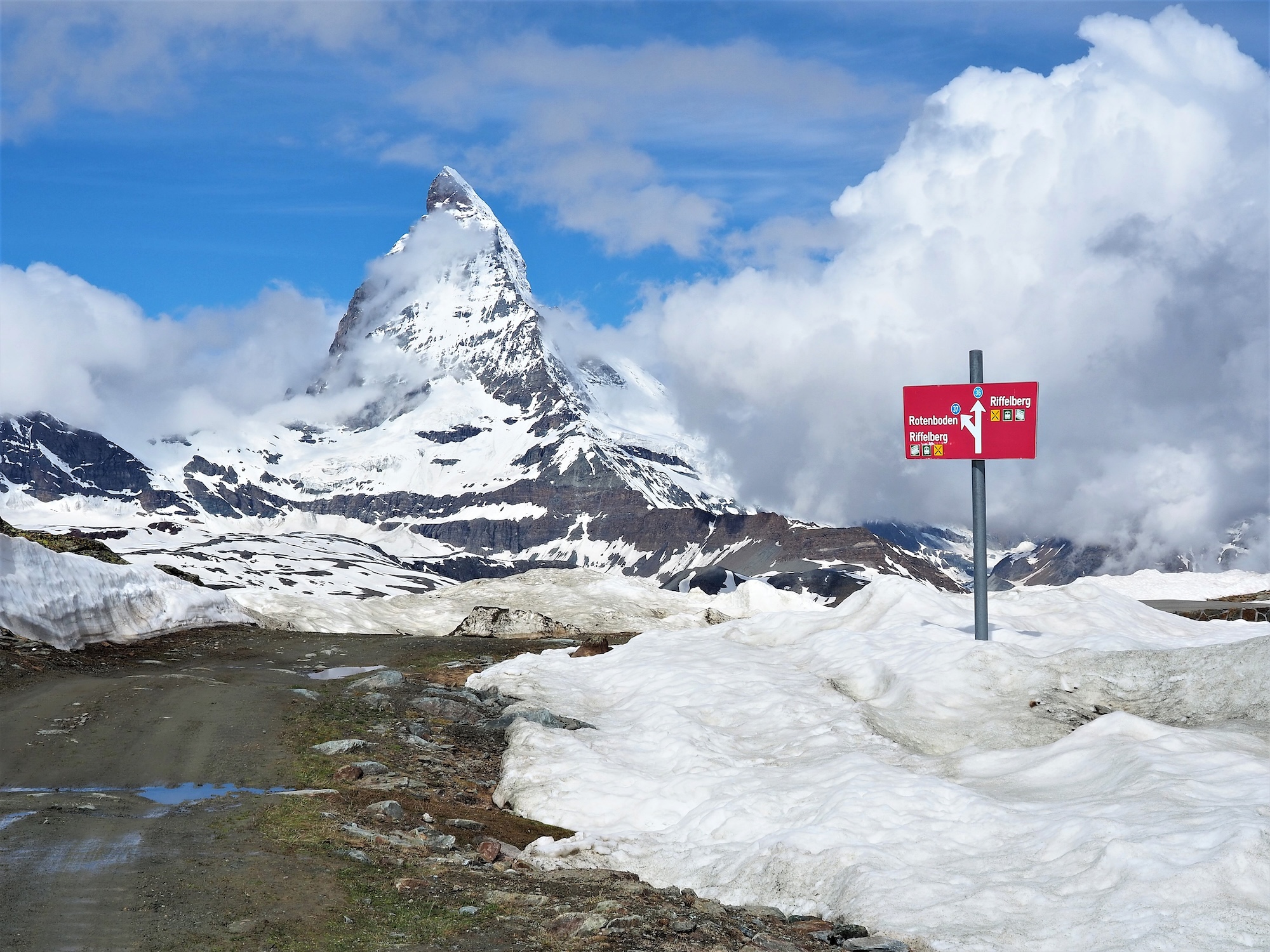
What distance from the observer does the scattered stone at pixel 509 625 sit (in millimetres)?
41750

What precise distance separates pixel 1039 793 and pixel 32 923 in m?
12.6

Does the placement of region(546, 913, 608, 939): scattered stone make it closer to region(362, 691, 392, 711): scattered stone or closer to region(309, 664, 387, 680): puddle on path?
region(362, 691, 392, 711): scattered stone

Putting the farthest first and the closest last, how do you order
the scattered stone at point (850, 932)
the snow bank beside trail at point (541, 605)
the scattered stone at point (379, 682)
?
1. the snow bank beside trail at point (541, 605)
2. the scattered stone at point (379, 682)
3. the scattered stone at point (850, 932)

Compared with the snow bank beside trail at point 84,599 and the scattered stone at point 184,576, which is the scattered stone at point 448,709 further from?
Answer: the scattered stone at point 184,576

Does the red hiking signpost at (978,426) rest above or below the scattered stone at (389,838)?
above

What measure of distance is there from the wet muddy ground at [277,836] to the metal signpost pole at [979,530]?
10857 mm

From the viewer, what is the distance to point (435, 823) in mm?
15539

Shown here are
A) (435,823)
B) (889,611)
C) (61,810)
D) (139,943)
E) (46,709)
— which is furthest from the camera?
(889,611)

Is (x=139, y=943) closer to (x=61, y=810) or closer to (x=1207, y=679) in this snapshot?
(x=61, y=810)

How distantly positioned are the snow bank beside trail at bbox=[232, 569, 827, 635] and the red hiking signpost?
18.7 metres

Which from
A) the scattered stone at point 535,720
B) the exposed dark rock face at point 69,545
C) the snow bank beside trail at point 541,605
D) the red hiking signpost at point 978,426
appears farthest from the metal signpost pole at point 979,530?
the exposed dark rock face at point 69,545

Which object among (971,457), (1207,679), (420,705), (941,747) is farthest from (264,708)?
(1207,679)

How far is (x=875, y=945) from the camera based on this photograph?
1096 cm

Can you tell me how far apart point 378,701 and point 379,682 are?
215 centimetres
